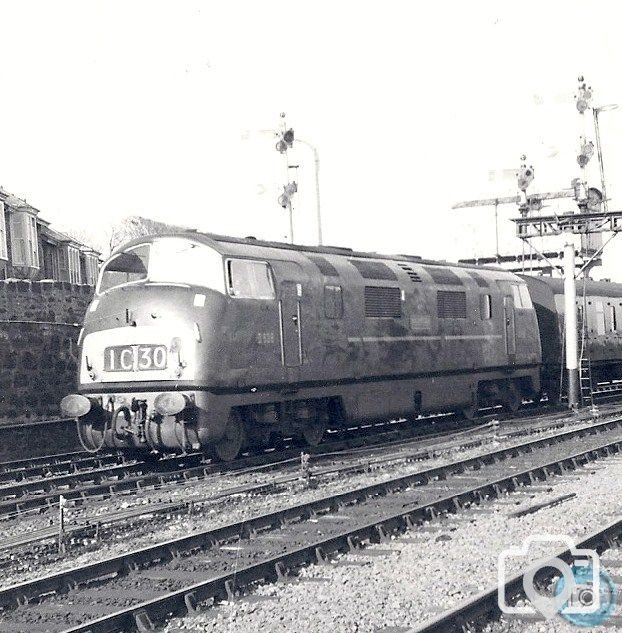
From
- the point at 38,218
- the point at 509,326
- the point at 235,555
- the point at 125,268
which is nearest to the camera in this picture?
the point at 235,555

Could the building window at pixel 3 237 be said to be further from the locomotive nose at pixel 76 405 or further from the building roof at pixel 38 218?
the locomotive nose at pixel 76 405

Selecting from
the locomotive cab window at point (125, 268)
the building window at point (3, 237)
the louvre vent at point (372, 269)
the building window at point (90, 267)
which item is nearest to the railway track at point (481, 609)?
the locomotive cab window at point (125, 268)

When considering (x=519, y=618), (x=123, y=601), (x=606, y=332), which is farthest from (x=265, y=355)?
(x=606, y=332)

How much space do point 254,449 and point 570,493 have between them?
19.7 ft

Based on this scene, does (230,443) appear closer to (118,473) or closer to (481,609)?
(118,473)

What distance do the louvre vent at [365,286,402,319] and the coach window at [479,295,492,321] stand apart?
3325mm

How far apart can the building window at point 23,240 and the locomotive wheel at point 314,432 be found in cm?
3717

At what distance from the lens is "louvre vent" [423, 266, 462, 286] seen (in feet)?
61.9

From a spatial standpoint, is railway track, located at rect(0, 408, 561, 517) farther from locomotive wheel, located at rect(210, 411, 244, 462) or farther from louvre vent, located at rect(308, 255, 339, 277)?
louvre vent, located at rect(308, 255, 339, 277)

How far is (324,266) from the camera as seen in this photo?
15.9m

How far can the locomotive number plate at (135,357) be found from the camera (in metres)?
13.4

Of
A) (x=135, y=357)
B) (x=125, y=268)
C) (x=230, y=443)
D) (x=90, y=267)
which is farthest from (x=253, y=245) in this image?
(x=90, y=267)

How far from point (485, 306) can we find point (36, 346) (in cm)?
910

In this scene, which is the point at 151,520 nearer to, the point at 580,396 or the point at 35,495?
the point at 35,495
